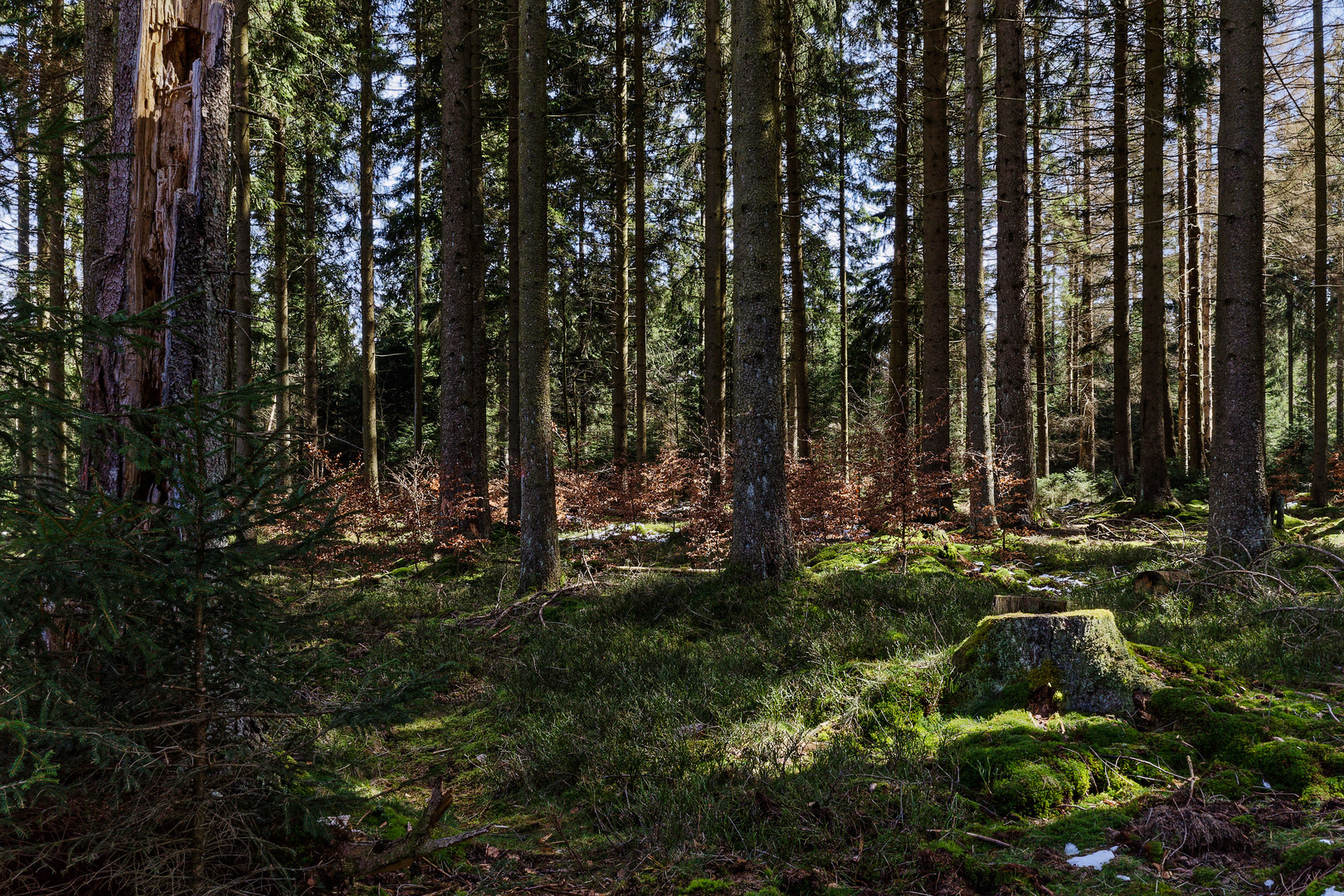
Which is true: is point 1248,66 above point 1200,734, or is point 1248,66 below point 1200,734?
above

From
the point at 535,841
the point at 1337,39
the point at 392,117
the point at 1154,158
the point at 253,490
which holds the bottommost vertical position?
the point at 535,841

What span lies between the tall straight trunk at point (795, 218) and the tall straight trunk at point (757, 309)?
696 cm

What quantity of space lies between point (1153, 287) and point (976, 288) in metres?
4.98

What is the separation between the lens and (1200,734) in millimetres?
3885

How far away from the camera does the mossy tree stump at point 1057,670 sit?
4203 mm

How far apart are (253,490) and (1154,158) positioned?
16853 mm

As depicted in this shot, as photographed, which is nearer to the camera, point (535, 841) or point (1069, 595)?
point (535, 841)

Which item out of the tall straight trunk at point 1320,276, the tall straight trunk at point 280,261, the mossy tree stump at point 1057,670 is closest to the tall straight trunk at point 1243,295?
the mossy tree stump at point 1057,670

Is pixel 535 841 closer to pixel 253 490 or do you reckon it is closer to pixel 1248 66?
pixel 253 490

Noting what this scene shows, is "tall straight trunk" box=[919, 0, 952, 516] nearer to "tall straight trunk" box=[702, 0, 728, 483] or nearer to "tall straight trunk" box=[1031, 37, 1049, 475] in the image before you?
"tall straight trunk" box=[702, 0, 728, 483]

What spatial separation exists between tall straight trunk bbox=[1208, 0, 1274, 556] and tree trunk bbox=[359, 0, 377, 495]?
15.3 meters

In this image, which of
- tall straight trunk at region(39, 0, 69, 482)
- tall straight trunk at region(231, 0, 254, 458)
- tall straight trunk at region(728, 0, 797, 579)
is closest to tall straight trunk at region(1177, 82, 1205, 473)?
tall straight trunk at region(728, 0, 797, 579)

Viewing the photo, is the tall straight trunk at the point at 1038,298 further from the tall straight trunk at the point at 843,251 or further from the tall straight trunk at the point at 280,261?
A: the tall straight trunk at the point at 280,261

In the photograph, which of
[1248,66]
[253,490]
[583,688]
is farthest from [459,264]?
[1248,66]
